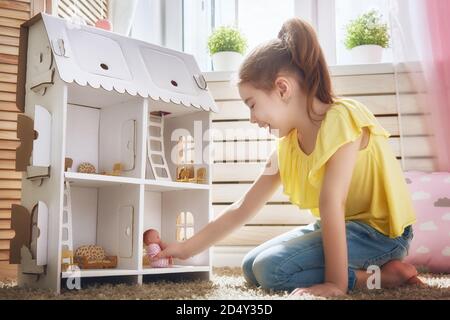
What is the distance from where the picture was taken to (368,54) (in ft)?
6.98

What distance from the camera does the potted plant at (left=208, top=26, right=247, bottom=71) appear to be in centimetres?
220

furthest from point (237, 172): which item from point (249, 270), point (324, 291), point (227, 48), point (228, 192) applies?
point (324, 291)

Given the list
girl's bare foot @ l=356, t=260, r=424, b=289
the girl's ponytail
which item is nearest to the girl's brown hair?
the girl's ponytail

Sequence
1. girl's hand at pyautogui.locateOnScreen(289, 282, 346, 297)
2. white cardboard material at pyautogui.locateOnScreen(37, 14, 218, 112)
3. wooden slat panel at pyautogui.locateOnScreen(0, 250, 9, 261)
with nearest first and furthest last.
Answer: girl's hand at pyautogui.locateOnScreen(289, 282, 346, 297)
white cardboard material at pyautogui.locateOnScreen(37, 14, 218, 112)
wooden slat panel at pyautogui.locateOnScreen(0, 250, 9, 261)

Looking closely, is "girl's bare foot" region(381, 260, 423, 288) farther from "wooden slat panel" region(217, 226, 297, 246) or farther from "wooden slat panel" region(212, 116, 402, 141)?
"wooden slat panel" region(212, 116, 402, 141)

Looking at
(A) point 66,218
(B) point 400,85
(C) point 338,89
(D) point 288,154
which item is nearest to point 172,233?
(A) point 66,218

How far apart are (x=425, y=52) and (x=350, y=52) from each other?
35cm

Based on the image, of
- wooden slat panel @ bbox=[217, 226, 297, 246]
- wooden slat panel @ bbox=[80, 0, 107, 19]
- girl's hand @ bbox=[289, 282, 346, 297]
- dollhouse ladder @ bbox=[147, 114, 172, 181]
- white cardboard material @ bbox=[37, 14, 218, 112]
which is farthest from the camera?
wooden slat panel @ bbox=[80, 0, 107, 19]

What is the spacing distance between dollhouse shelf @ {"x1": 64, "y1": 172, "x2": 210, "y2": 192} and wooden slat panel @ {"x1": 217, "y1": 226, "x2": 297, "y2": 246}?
49 cm

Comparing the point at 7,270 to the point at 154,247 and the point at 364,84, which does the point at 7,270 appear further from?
the point at 364,84

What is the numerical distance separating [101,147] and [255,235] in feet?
2.30

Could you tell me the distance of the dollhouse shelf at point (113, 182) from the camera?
1.24 meters
